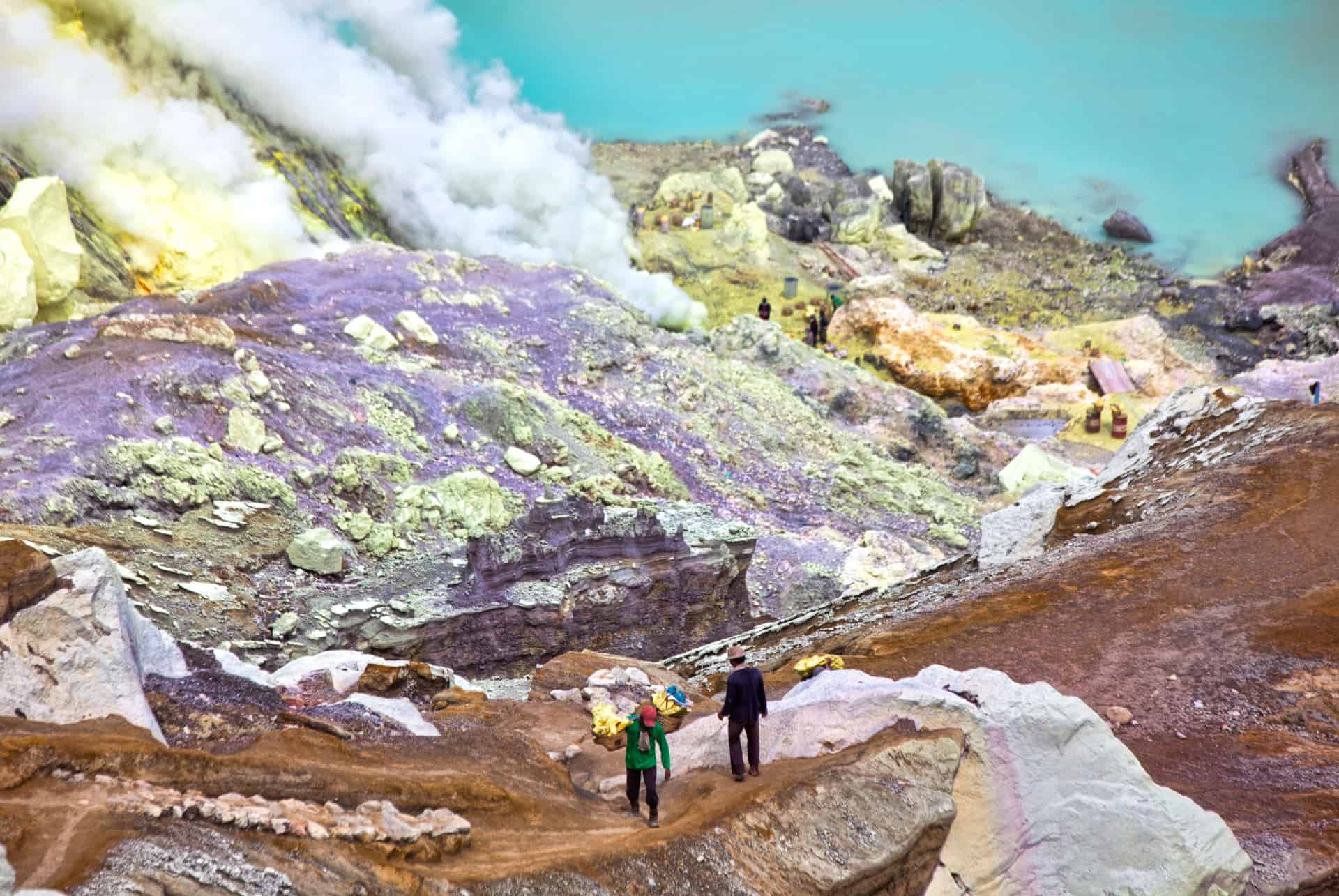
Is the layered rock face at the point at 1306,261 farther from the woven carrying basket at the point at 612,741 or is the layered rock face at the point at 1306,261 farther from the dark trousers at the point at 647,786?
the dark trousers at the point at 647,786

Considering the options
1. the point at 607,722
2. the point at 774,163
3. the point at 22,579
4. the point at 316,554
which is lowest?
the point at 607,722

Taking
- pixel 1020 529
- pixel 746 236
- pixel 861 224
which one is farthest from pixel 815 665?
pixel 861 224

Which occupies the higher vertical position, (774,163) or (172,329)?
(774,163)

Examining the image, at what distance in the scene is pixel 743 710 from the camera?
208 inches

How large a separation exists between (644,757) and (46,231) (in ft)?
44.4

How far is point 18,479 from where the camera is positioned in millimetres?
9078

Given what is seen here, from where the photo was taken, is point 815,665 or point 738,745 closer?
point 738,745

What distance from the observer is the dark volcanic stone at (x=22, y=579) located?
17.0 feet

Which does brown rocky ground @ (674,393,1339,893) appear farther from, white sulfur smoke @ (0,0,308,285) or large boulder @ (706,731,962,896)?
white sulfur smoke @ (0,0,308,285)

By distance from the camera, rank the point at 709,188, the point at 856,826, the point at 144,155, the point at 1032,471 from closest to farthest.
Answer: the point at 856,826
the point at 1032,471
the point at 144,155
the point at 709,188

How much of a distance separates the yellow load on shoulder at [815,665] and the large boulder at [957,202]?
29.4 m

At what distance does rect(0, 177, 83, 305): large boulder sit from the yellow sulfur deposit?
11.9m

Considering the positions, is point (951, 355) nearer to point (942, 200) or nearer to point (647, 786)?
point (942, 200)

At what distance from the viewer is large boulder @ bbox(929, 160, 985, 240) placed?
33.5 m
